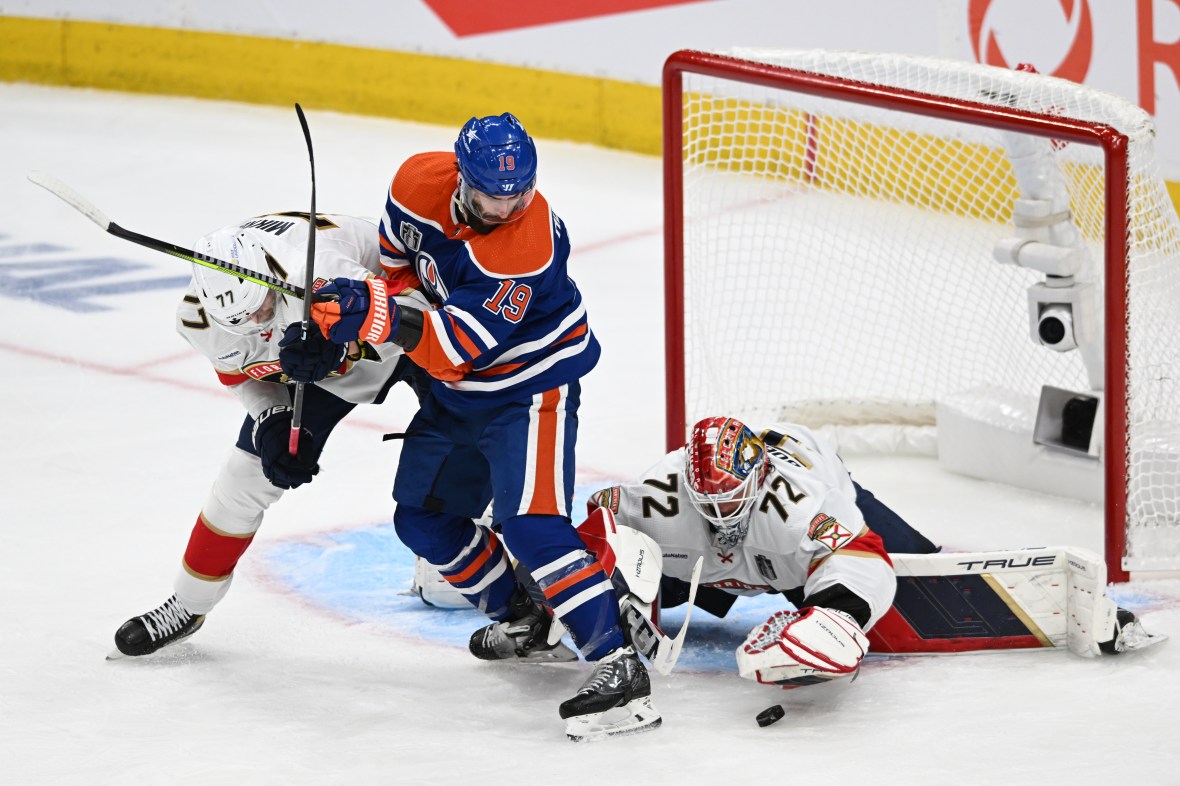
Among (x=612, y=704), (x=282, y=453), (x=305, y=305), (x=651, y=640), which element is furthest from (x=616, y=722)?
(x=305, y=305)

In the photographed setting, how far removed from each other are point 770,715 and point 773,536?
0.38 meters

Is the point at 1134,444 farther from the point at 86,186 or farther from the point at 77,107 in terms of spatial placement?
the point at 77,107

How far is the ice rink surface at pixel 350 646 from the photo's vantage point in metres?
A: 2.98

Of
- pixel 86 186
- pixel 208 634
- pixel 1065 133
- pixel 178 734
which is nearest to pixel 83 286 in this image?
pixel 86 186

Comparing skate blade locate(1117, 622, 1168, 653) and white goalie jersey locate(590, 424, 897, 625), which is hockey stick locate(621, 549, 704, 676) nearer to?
white goalie jersey locate(590, 424, 897, 625)

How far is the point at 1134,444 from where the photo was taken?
390cm

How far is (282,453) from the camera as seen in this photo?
321cm

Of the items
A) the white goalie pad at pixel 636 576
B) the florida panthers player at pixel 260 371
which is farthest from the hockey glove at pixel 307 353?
the white goalie pad at pixel 636 576

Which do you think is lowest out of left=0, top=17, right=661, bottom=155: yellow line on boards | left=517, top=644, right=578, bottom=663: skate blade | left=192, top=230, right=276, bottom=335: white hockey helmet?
left=517, top=644, right=578, bottom=663: skate blade

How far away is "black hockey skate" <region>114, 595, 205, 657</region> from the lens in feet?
11.3

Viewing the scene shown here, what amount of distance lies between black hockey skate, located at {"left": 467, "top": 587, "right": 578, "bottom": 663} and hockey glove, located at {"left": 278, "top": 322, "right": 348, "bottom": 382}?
Answer: 0.74 metres

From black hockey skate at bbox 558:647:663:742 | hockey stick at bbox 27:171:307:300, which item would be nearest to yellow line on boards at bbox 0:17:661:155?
hockey stick at bbox 27:171:307:300

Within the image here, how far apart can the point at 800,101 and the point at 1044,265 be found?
1066 mm

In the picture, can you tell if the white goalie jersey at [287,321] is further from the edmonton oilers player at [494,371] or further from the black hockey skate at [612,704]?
the black hockey skate at [612,704]
